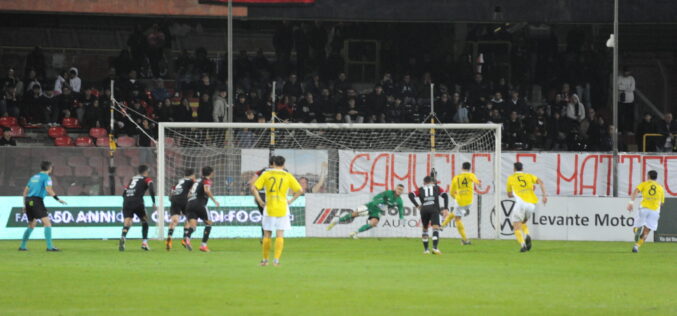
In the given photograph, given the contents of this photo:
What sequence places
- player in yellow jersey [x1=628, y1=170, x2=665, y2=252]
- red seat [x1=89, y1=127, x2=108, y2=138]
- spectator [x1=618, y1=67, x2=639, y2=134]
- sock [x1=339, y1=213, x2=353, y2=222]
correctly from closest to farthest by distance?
1. player in yellow jersey [x1=628, y1=170, x2=665, y2=252]
2. sock [x1=339, y1=213, x2=353, y2=222]
3. red seat [x1=89, y1=127, x2=108, y2=138]
4. spectator [x1=618, y1=67, x2=639, y2=134]

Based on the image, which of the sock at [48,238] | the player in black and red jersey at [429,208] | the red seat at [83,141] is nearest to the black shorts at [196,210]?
the sock at [48,238]

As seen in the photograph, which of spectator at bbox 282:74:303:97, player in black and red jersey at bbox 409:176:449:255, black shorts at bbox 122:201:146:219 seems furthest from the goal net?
player in black and red jersey at bbox 409:176:449:255

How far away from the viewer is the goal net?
101 feet

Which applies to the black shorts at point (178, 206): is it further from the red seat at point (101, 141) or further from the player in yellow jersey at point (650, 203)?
the player in yellow jersey at point (650, 203)

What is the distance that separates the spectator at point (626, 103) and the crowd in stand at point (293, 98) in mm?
986

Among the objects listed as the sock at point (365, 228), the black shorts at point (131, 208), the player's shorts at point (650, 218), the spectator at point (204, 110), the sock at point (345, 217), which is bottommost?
the sock at point (365, 228)

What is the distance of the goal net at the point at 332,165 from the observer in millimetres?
30812

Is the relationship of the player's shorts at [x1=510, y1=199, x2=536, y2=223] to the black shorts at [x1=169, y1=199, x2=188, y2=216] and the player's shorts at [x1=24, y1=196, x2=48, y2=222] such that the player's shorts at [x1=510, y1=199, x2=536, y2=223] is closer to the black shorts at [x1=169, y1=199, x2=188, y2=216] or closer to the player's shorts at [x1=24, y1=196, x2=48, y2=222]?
the black shorts at [x1=169, y1=199, x2=188, y2=216]

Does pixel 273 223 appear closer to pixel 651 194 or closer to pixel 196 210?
pixel 196 210

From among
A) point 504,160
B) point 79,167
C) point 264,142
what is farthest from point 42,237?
point 504,160

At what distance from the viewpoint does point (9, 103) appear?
35.6 meters

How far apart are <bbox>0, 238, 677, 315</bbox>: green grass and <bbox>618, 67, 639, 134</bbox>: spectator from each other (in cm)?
1402

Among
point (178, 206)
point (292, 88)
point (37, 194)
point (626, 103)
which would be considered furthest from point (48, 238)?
point (626, 103)

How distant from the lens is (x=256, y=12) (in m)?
37.4
